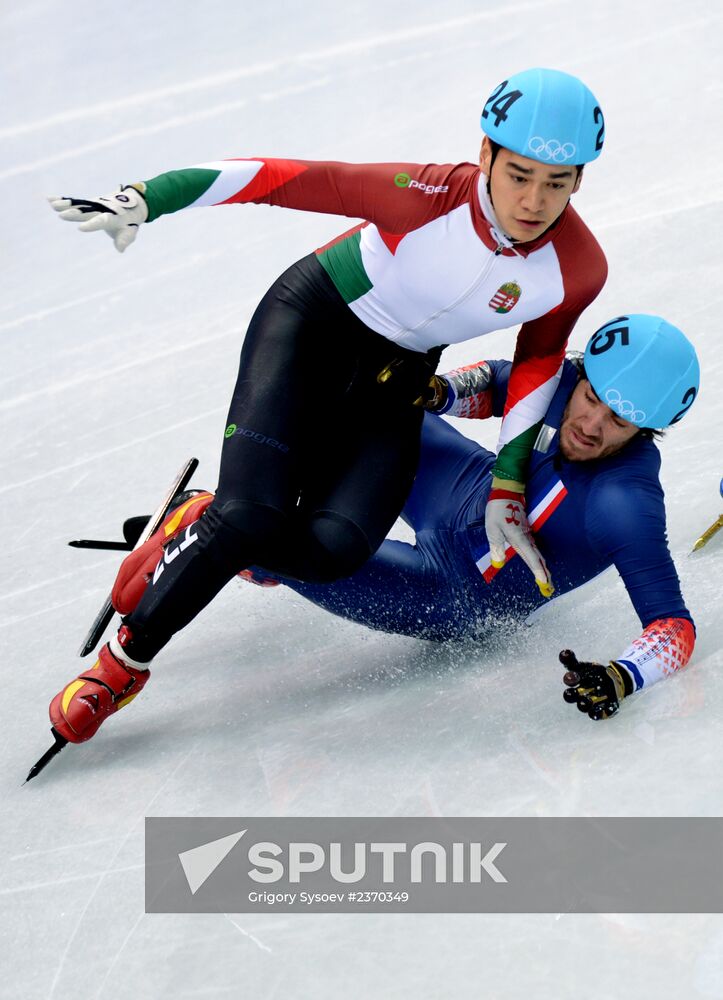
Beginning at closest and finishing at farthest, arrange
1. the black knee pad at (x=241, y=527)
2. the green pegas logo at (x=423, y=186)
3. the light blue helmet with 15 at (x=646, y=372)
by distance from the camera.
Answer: the light blue helmet with 15 at (x=646, y=372) → the black knee pad at (x=241, y=527) → the green pegas logo at (x=423, y=186)

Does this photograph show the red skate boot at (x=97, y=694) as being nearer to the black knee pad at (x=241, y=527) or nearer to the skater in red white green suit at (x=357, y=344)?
the skater in red white green suit at (x=357, y=344)

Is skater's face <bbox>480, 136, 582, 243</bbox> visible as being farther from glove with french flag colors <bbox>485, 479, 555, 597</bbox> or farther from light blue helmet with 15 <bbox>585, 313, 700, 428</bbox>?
glove with french flag colors <bbox>485, 479, 555, 597</bbox>

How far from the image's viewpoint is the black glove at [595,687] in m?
2.87

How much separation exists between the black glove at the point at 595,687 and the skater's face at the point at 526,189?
1.02 m

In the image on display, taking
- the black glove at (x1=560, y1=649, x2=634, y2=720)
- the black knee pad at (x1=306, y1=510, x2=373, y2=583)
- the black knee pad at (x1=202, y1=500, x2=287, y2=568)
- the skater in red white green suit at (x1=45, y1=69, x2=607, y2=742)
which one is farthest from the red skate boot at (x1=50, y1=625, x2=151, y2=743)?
the black glove at (x1=560, y1=649, x2=634, y2=720)

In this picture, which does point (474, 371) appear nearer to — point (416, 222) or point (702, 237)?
point (416, 222)

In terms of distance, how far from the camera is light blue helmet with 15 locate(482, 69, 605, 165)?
2941 millimetres

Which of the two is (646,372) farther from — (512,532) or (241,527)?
(241,527)

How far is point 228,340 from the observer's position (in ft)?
18.4

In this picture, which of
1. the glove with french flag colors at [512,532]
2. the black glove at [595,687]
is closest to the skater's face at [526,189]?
the glove with french flag colors at [512,532]

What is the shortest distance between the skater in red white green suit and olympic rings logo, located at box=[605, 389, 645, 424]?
0.30 meters

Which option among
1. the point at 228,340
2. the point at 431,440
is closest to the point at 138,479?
the point at 228,340

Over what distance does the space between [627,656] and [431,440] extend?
101 centimetres

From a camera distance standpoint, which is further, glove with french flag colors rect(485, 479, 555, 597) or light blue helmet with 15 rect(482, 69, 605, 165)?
glove with french flag colors rect(485, 479, 555, 597)
